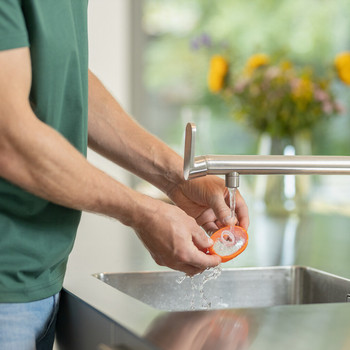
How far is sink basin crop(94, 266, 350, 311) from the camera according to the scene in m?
1.34

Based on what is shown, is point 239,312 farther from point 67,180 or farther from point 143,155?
point 143,155

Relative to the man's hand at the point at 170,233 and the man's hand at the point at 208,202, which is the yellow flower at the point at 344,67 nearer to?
the man's hand at the point at 208,202

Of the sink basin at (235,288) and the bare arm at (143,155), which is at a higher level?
the bare arm at (143,155)

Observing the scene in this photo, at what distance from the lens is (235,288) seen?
138 centimetres

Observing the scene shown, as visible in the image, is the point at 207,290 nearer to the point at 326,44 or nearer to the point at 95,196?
the point at 95,196

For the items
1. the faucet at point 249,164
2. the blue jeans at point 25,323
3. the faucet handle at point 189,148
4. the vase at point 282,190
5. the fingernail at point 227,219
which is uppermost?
the faucet handle at point 189,148

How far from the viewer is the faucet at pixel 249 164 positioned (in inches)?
42.1

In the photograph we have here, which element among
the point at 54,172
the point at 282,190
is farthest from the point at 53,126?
the point at 282,190

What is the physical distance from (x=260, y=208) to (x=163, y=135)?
5.41ft

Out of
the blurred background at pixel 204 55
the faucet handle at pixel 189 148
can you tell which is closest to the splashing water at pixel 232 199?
the faucet handle at pixel 189 148

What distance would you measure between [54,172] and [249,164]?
0.32 m

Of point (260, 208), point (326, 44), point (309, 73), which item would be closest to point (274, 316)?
point (260, 208)

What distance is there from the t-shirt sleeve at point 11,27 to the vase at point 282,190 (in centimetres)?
A: 151

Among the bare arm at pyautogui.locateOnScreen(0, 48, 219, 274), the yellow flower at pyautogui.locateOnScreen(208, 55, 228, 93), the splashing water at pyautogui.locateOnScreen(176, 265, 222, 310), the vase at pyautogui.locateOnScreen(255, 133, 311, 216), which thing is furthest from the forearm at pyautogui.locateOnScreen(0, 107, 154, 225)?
the yellow flower at pyautogui.locateOnScreen(208, 55, 228, 93)
